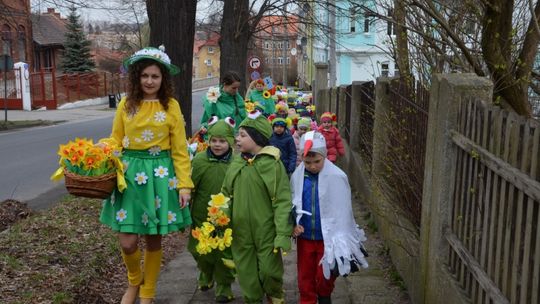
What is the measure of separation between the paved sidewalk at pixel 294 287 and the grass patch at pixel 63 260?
1.24ft

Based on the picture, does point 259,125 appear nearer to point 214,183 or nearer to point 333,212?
point 214,183

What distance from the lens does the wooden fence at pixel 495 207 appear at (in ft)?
7.75

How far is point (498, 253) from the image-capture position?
2729 mm

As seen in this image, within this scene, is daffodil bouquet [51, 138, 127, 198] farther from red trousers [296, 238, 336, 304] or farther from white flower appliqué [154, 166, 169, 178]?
red trousers [296, 238, 336, 304]

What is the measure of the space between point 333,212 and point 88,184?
1.66 m

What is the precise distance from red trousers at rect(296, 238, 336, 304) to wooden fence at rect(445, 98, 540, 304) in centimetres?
93

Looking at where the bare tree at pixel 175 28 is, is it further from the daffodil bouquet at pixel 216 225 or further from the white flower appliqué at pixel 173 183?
the daffodil bouquet at pixel 216 225

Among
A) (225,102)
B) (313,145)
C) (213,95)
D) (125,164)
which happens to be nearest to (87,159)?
(125,164)

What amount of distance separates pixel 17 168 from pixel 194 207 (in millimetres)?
9085

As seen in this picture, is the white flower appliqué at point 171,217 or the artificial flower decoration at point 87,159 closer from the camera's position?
the artificial flower decoration at point 87,159

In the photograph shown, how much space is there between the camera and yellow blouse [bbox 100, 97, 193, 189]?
4.09 meters

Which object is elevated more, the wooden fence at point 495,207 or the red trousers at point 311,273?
the wooden fence at point 495,207

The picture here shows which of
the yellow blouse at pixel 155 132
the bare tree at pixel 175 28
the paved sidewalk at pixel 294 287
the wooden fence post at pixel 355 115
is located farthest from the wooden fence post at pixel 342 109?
the yellow blouse at pixel 155 132

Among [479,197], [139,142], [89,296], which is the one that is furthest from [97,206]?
[479,197]
